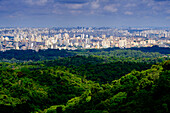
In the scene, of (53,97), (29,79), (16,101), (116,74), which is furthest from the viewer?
(116,74)

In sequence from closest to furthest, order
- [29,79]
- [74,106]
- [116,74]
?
[74,106], [29,79], [116,74]

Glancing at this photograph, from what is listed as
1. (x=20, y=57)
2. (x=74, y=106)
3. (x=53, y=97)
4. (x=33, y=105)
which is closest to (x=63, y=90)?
(x=53, y=97)

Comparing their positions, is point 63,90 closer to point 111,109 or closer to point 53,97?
point 53,97

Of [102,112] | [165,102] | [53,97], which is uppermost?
[165,102]

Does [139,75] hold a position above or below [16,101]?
above

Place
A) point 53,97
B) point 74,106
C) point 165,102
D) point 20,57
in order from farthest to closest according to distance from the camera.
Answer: point 20,57 < point 53,97 < point 74,106 < point 165,102

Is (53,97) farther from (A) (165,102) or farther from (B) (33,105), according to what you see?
(A) (165,102)

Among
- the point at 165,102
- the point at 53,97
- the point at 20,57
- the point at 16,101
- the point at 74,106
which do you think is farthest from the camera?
the point at 20,57

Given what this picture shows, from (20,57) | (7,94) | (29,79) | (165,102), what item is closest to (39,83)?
(29,79)

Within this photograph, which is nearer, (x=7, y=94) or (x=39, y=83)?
(x=7, y=94)
